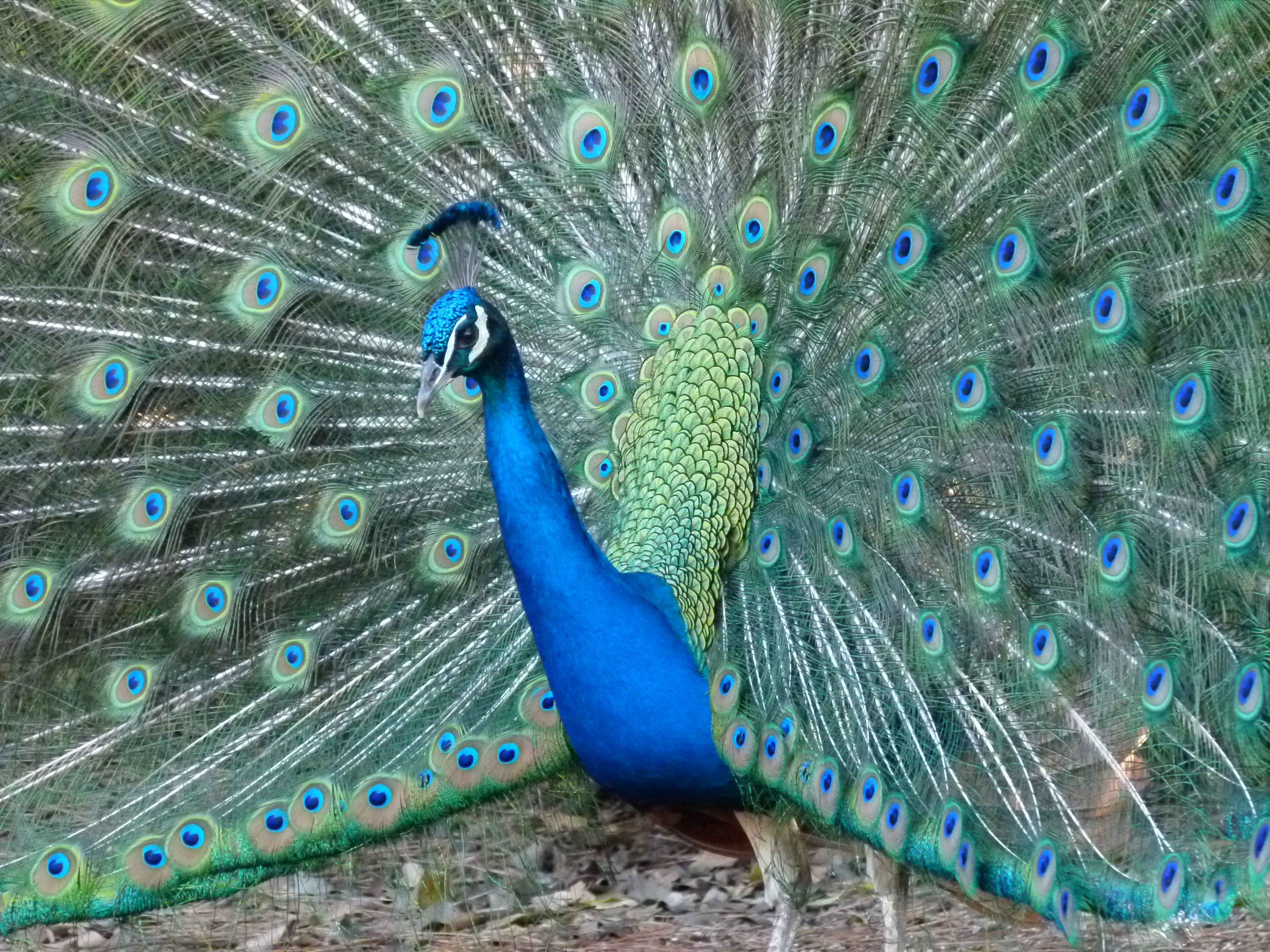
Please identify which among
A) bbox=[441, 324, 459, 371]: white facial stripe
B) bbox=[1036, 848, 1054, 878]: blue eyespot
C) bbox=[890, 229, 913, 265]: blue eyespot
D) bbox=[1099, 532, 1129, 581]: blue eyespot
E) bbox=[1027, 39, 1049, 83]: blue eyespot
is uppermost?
bbox=[1027, 39, 1049, 83]: blue eyespot

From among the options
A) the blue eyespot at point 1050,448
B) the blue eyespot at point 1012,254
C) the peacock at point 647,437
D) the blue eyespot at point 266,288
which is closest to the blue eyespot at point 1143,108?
the peacock at point 647,437

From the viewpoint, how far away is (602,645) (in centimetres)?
267

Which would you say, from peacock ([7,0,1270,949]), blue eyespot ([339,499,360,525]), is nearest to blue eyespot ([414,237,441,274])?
peacock ([7,0,1270,949])

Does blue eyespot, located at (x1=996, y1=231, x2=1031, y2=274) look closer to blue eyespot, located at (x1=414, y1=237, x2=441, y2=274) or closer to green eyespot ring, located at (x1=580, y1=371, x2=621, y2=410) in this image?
green eyespot ring, located at (x1=580, y1=371, x2=621, y2=410)

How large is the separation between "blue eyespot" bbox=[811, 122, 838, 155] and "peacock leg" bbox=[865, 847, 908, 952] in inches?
48.5

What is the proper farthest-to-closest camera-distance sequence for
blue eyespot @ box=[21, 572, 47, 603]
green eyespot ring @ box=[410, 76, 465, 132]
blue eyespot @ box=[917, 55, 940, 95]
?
blue eyespot @ box=[21, 572, 47, 603]
green eyespot ring @ box=[410, 76, 465, 132]
blue eyespot @ box=[917, 55, 940, 95]

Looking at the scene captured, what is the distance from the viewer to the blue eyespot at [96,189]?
9.32 ft

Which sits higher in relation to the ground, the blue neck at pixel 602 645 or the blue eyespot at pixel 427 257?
the blue eyespot at pixel 427 257

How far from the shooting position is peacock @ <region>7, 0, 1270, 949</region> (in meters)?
2.39

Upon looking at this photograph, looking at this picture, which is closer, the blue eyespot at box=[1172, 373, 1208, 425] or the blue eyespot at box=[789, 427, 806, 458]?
the blue eyespot at box=[1172, 373, 1208, 425]

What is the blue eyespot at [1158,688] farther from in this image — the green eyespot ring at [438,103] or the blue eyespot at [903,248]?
the green eyespot ring at [438,103]

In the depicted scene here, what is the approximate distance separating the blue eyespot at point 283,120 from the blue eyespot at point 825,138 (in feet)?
3.04

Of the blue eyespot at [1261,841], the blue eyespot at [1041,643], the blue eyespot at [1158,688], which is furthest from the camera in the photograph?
the blue eyespot at [1041,643]

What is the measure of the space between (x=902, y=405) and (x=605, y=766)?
802mm
